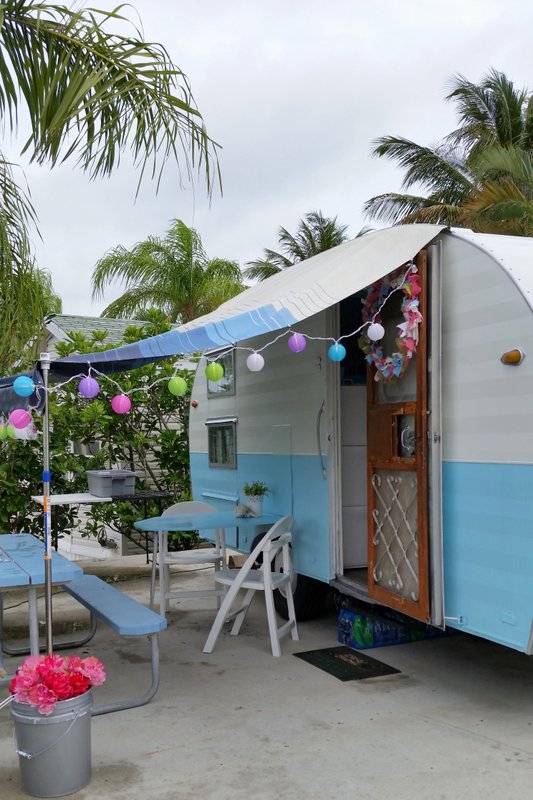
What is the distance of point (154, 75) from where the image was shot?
4.52 m

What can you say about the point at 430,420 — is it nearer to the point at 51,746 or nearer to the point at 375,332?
the point at 375,332

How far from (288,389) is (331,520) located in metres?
1.13

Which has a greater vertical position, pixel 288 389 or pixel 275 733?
pixel 288 389

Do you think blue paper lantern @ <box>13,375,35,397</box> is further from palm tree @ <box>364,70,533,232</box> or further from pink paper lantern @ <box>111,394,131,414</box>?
palm tree @ <box>364,70,533,232</box>

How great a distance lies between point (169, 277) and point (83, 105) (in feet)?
50.3

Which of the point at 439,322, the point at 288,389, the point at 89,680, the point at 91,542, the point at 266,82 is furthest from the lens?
the point at 91,542

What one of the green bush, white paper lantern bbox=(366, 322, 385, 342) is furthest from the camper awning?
the green bush

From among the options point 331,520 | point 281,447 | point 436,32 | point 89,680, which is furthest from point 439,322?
point 436,32

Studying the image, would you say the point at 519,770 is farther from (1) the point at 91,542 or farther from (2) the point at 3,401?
(1) the point at 91,542

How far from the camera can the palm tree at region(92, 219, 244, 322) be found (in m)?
19.2

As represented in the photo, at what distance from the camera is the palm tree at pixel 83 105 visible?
4.34 m

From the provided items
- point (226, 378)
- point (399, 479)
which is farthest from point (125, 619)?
point (226, 378)

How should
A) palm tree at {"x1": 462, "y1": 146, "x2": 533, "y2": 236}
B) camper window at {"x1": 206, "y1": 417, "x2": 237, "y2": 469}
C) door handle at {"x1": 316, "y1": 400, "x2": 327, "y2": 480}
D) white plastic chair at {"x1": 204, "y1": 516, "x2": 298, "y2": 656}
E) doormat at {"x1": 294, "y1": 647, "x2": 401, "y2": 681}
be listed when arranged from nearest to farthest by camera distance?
1. doormat at {"x1": 294, "y1": 647, "x2": 401, "y2": 681}
2. white plastic chair at {"x1": 204, "y1": 516, "x2": 298, "y2": 656}
3. door handle at {"x1": 316, "y1": 400, "x2": 327, "y2": 480}
4. camper window at {"x1": 206, "y1": 417, "x2": 237, "y2": 469}
5. palm tree at {"x1": 462, "y1": 146, "x2": 533, "y2": 236}

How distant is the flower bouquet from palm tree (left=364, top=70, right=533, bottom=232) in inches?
586
